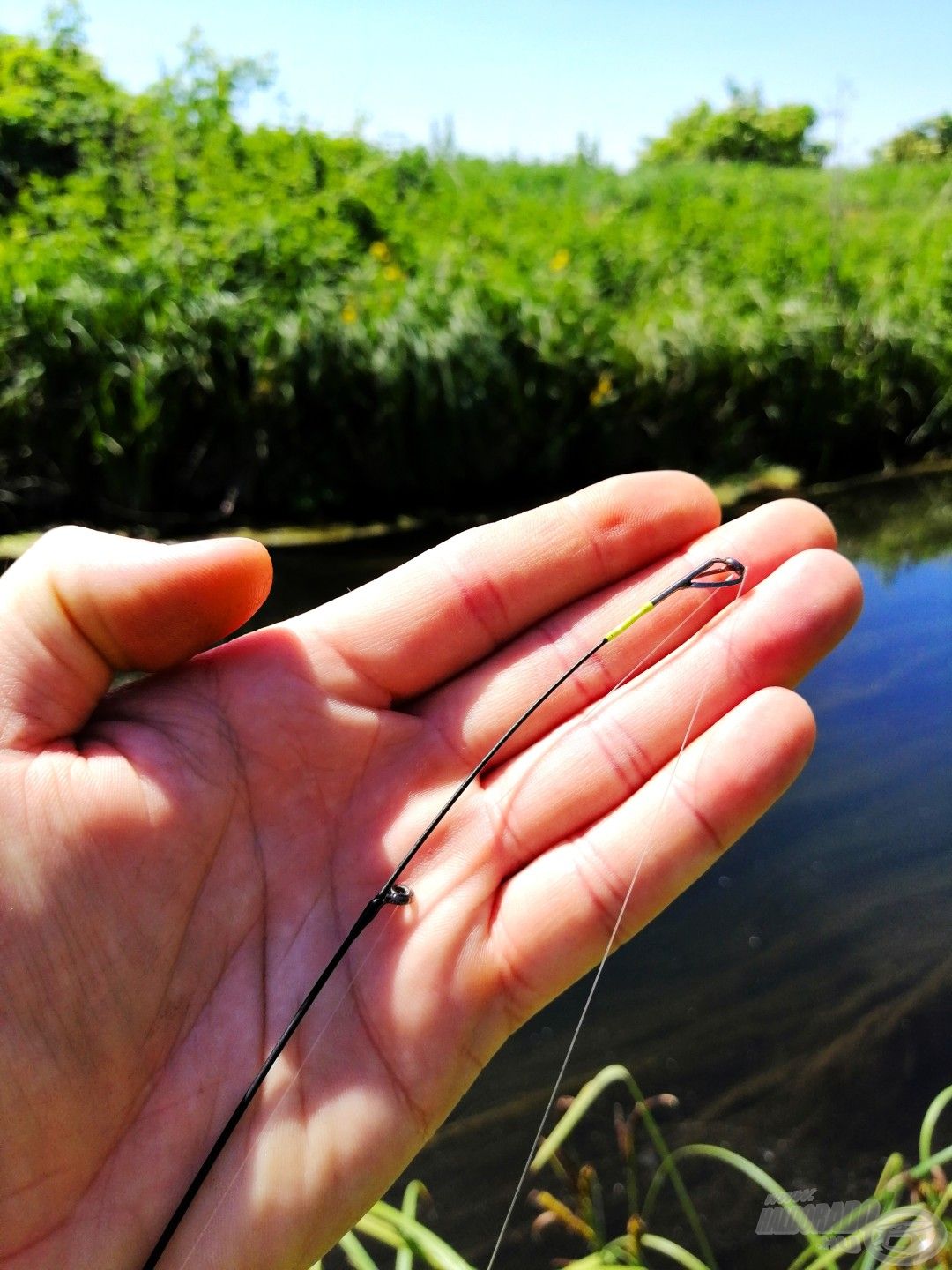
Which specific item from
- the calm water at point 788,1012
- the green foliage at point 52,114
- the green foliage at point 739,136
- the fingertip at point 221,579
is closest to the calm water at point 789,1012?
the calm water at point 788,1012

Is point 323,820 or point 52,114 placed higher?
point 52,114

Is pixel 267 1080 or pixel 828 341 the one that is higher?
pixel 828 341

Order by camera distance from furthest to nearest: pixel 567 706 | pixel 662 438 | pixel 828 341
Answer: pixel 828 341 → pixel 662 438 → pixel 567 706

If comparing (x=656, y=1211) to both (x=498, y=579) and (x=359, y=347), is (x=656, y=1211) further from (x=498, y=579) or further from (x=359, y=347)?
(x=359, y=347)

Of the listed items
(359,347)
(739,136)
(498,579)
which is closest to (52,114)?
(359,347)

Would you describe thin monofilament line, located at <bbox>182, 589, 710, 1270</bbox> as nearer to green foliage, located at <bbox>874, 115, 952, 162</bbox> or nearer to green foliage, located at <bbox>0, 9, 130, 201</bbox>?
green foliage, located at <bbox>0, 9, 130, 201</bbox>

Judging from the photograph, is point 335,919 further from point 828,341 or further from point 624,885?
point 828,341

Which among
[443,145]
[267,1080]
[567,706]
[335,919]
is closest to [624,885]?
[567,706]
